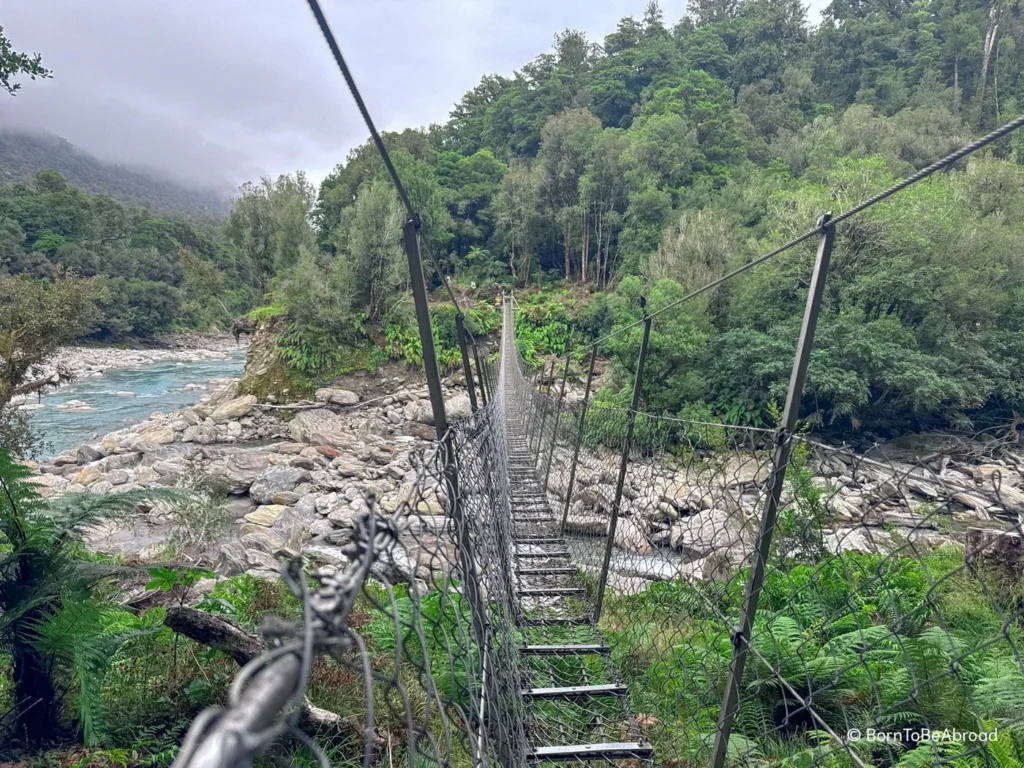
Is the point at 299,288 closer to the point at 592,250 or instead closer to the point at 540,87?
the point at 592,250

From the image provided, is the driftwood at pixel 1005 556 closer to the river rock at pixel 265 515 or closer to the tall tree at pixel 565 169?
the river rock at pixel 265 515

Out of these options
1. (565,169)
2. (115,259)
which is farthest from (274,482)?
(115,259)

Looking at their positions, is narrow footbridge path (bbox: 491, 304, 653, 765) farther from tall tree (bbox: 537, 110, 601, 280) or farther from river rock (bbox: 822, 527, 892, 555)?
tall tree (bbox: 537, 110, 601, 280)

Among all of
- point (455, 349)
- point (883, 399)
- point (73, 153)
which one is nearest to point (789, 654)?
point (883, 399)

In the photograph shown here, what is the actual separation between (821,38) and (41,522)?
37765mm

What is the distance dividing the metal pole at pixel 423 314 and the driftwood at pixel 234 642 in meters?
0.93

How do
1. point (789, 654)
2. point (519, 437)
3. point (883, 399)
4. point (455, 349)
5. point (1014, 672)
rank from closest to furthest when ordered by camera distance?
point (1014, 672) → point (789, 654) → point (519, 437) → point (883, 399) → point (455, 349)

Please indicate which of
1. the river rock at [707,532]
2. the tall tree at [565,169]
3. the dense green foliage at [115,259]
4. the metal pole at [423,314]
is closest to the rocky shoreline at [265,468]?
the river rock at [707,532]

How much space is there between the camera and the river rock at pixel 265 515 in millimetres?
5645

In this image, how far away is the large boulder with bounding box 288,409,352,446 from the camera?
953 centimetres

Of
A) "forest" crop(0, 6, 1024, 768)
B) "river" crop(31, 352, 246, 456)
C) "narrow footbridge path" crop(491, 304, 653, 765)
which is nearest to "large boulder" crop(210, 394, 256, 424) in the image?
"forest" crop(0, 6, 1024, 768)

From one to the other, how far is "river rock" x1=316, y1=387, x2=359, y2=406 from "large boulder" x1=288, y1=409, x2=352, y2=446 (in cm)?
51

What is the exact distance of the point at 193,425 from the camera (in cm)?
995

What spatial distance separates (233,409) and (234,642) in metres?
10.4
